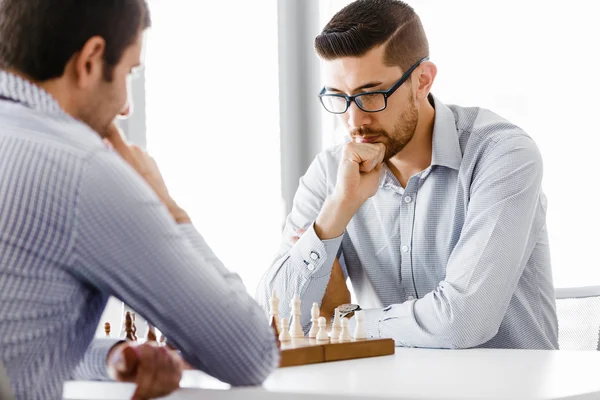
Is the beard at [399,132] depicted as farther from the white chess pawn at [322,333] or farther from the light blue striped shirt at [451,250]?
the white chess pawn at [322,333]

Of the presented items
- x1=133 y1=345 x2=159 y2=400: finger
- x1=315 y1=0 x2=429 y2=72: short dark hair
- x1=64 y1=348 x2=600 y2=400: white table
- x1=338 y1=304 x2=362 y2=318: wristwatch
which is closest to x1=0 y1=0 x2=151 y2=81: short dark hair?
x1=133 y1=345 x2=159 y2=400: finger

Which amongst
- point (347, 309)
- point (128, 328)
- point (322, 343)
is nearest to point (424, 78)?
point (347, 309)

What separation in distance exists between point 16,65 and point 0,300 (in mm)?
410

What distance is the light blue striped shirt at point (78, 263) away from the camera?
4.26 ft

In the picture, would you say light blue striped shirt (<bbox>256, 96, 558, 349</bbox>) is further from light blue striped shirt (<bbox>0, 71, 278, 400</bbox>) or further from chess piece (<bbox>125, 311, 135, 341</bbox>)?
light blue striped shirt (<bbox>0, 71, 278, 400</bbox>)

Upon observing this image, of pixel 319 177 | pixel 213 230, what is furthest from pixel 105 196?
pixel 213 230

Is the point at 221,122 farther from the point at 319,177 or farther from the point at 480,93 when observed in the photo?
the point at 319,177

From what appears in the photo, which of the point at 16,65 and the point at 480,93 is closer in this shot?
the point at 16,65

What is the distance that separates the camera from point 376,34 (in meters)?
2.86

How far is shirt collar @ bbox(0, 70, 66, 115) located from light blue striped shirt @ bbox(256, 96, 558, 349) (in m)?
1.35

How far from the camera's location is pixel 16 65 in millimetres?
1452

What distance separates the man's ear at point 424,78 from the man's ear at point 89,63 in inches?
65.0

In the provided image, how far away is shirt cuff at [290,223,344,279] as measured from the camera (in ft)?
9.00

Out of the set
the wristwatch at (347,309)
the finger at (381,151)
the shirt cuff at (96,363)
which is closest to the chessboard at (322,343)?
the wristwatch at (347,309)
